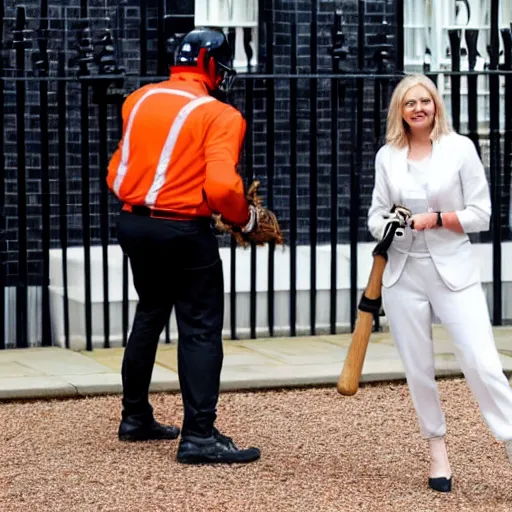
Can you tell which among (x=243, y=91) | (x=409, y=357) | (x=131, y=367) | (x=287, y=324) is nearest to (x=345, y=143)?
(x=243, y=91)

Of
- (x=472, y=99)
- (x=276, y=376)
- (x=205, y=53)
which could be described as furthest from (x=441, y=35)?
(x=205, y=53)

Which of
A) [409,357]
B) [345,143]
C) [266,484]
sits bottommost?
[266,484]

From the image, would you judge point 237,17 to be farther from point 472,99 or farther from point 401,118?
point 401,118

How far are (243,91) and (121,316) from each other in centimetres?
221

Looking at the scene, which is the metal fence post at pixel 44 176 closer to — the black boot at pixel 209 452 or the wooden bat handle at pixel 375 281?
the black boot at pixel 209 452

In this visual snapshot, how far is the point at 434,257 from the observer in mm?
6367

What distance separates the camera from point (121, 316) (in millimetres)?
10430

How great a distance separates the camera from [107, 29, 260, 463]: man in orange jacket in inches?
272

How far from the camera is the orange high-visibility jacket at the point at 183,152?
6793 mm

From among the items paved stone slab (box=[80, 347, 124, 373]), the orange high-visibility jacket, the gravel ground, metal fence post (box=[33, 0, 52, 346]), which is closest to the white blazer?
the orange high-visibility jacket

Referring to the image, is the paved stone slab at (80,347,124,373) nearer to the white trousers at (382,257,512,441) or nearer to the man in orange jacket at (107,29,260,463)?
the man in orange jacket at (107,29,260,463)

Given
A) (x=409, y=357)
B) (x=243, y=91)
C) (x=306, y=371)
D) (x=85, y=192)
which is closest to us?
(x=409, y=357)

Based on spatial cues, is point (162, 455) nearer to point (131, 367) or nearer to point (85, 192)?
point (131, 367)

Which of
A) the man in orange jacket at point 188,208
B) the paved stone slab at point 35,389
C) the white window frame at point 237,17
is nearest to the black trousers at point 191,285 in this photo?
the man in orange jacket at point 188,208
